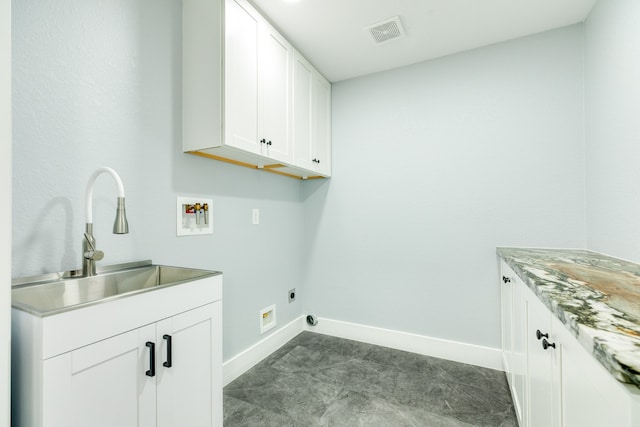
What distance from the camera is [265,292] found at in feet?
7.58

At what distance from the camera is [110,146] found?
133cm

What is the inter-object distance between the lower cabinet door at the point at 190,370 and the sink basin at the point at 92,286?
168mm

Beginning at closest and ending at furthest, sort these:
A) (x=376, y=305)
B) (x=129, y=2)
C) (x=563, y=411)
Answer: (x=563, y=411) → (x=129, y=2) → (x=376, y=305)

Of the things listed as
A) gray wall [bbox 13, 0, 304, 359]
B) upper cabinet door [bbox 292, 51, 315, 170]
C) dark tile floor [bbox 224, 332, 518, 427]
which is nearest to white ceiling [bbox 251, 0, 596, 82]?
upper cabinet door [bbox 292, 51, 315, 170]

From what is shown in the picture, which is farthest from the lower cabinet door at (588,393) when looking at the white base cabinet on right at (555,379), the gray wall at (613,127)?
the gray wall at (613,127)

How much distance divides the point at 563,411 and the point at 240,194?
1.93 metres

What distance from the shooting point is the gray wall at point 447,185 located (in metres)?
1.95

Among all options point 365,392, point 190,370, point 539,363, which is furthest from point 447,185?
point 190,370

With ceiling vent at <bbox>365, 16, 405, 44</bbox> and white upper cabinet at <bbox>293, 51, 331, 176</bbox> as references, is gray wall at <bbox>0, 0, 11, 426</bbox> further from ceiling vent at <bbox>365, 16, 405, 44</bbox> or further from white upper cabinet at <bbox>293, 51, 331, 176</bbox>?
ceiling vent at <bbox>365, 16, 405, 44</bbox>

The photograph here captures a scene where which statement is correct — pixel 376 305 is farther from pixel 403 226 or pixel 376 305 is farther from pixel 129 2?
A: pixel 129 2

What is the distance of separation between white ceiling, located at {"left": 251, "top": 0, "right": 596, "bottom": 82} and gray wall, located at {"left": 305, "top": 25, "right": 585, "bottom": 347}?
14cm

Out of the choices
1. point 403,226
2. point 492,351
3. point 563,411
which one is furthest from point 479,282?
point 563,411

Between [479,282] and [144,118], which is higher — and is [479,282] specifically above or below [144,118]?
below

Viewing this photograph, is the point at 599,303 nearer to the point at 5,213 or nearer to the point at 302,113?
the point at 5,213
